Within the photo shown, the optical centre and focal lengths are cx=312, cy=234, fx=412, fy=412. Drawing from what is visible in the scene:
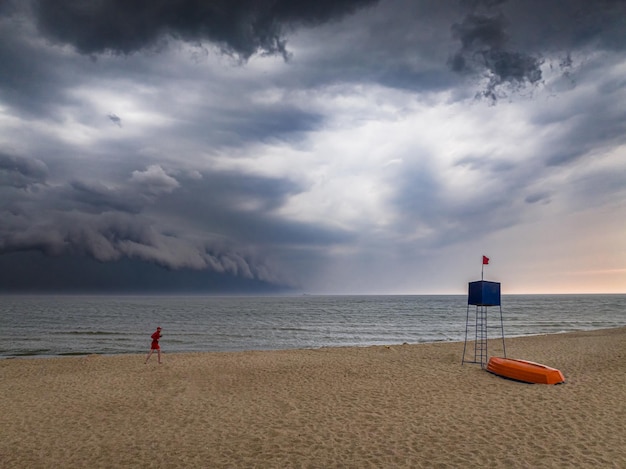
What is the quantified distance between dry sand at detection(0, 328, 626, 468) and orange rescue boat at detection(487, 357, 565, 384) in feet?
1.46

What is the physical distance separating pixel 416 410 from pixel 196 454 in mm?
6489

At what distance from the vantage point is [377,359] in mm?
22203

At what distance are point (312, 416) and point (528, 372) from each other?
8.81 m

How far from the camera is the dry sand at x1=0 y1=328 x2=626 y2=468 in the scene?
361 inches

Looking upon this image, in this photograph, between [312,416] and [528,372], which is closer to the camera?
[312,416]

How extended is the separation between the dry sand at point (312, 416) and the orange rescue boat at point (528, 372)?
446mm

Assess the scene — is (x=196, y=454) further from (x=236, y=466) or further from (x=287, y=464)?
(x=287, y=464)

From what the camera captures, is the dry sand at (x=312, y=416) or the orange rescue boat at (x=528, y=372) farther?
the orange rescue boat at (x=528, y=372)

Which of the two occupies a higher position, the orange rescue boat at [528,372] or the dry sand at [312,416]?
the orange rescue boat at [528,372]

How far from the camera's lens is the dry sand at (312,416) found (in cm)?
916

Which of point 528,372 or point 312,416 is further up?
point 528,372

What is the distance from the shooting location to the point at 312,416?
12.1m

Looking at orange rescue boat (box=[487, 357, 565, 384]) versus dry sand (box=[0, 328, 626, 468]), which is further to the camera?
orange rescue boat (box=[487, 357, 565, 384])

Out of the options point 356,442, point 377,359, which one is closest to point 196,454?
point 356,442
